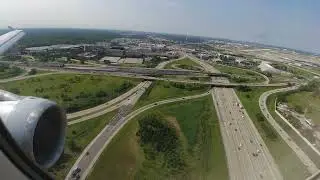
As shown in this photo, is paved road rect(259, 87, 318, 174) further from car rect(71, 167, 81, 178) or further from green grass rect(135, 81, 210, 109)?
car rect(71, 167, 81, 178)

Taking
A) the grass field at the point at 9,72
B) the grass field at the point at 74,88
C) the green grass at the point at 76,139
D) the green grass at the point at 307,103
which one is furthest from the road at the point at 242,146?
the grass field at the point at 9,72

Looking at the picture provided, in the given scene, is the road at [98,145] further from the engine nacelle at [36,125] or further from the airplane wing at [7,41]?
the engine nacelle at [36,125]

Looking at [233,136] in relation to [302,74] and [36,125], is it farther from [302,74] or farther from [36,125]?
[302,74]

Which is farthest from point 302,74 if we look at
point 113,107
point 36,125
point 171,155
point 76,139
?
point 36,125

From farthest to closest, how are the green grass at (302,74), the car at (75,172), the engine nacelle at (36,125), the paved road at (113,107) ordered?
1. the green grass at (302,74)
2. the paved road at (113,107)
3. the car at (75,172)
4. the engine nacelle at (36,125)

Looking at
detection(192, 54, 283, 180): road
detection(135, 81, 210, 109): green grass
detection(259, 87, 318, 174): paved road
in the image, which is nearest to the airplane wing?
detection(192, 54, 283, 180): road

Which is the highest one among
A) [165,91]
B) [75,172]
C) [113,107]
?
[75,172]
